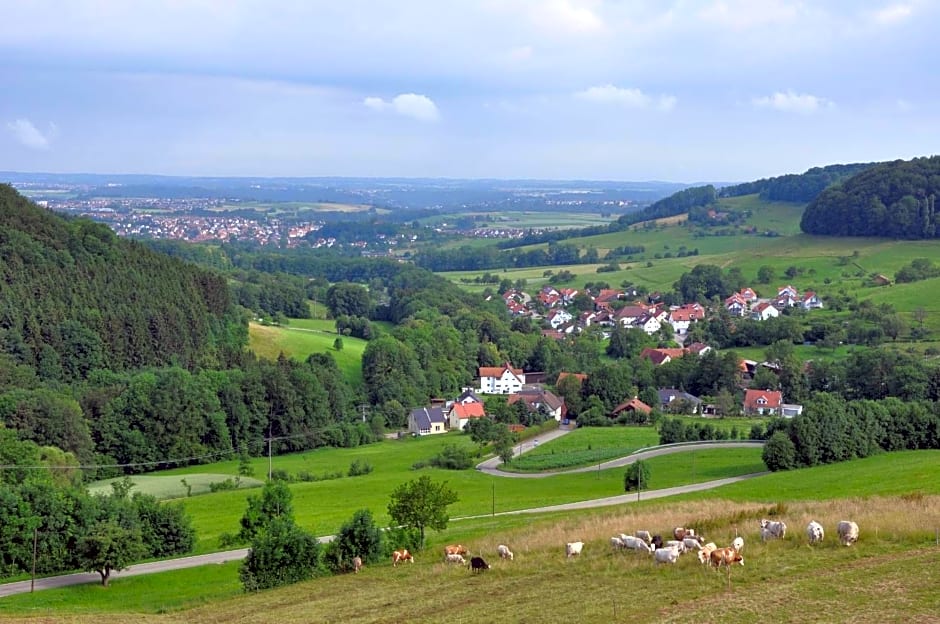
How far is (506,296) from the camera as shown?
158 metres

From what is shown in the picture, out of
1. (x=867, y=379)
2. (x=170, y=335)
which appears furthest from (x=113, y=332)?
(x=867, y=379)

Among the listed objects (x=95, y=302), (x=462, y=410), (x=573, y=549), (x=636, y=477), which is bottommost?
(x=462, y=410)

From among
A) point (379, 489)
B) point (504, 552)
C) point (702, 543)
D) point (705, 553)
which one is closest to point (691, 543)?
point (702, 543)

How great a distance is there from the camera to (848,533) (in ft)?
76.9

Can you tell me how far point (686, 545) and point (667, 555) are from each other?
120cm

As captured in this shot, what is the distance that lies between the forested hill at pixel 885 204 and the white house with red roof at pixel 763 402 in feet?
265

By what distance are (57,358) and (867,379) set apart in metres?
64.5

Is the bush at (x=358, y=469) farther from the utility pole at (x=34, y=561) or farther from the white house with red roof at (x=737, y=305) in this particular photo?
the white house with red roof at (x=737, y=305)

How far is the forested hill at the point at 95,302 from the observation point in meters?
81.2

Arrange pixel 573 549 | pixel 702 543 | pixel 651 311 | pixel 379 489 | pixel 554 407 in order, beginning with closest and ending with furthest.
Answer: pixel 702 543 < pixel 573 549 < pixel 379 489 < pixel 554 407 < pixel 651 311

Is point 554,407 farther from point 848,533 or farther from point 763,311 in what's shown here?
point 848,533

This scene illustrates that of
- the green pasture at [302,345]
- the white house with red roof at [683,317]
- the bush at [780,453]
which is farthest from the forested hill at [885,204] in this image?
the bush at [780,453]

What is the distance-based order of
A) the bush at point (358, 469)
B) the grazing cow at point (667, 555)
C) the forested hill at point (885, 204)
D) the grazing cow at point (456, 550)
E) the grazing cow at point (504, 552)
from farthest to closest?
the forested hill at point (885, 204)
the bush at point (358, 469)
the grazing cow at point (456, 550)
the grazing cow at point (504, 552)
the grazing cow at point (667, 555)

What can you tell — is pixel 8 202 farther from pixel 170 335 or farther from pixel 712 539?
pixel 712 539
